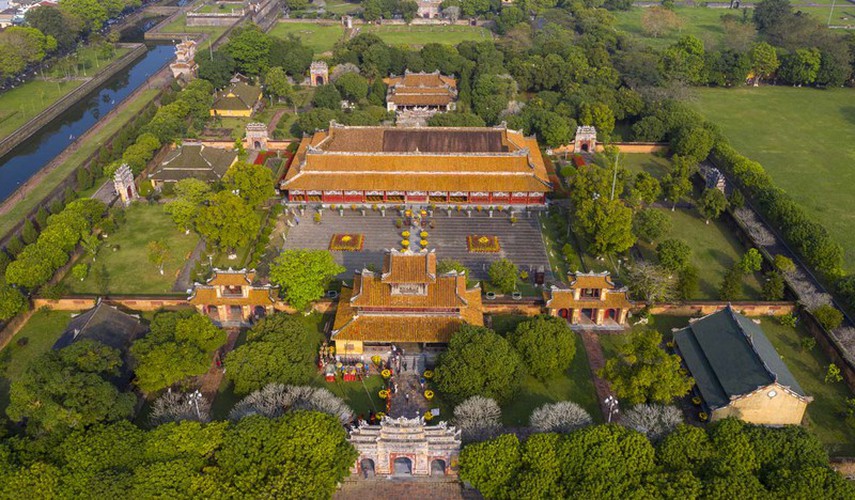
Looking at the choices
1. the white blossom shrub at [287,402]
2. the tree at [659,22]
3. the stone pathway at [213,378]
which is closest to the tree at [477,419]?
the white blossom shrub at [287,402]

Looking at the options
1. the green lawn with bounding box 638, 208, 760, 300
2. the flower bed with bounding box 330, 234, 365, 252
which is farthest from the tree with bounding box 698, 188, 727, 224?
the flower bed with bounding box 330, 234, 365, 252

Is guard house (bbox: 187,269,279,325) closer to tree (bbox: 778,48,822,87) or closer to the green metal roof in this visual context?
the green metal roof

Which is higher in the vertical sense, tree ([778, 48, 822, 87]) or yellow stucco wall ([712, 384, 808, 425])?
tree ([778, 48, 822, 87])

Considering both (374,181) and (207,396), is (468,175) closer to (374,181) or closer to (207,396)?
(374,181)

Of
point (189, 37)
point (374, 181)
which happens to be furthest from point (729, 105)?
point (189, 37)

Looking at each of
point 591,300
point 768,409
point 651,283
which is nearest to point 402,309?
point 591,300

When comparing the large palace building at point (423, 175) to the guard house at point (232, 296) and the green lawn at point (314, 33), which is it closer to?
the guard house at point (232, 296)
